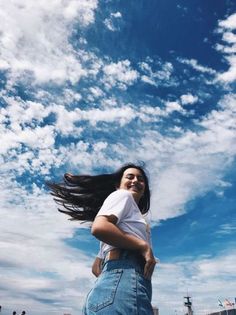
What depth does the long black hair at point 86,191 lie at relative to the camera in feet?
10.9

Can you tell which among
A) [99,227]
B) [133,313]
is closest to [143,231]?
[99,227]

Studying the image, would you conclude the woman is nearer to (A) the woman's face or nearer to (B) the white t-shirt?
(B) the white t-shirt

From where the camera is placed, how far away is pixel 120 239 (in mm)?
2260

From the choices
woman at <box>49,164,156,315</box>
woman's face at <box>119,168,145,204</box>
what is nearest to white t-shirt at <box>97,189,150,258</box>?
woman at <box>49,164,156,315</box>

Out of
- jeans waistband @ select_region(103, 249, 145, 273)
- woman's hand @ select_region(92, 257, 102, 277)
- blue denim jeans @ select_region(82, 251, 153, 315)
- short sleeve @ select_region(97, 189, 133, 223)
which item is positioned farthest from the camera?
woman's hand @ select_region(92, 257, 102, 277)

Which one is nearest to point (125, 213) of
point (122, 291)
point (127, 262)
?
point (127, 262)

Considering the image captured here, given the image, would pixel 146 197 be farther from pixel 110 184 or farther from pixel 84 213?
pixel 84 213

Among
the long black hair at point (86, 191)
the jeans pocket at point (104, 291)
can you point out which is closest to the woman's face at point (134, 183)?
the long black hair at point (86, 191)

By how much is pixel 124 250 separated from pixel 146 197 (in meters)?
1.39

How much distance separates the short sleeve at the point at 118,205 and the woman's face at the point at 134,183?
492 millimetres

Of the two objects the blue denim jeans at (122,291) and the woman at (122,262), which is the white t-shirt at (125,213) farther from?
the blue denim jeans at (122,291)

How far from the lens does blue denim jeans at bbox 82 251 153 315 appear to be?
6.64ft

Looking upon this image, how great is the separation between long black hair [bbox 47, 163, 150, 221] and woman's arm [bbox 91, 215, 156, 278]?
99 centimetres

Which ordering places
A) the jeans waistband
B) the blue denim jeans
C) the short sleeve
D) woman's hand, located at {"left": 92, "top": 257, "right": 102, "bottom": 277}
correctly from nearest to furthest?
the blue denim jeans < the jeans waistband < the short sleeve < woman's hand, located at {"left": 92, "top": 257, "right": 102, "bottom": 277}
